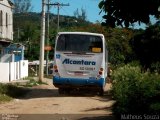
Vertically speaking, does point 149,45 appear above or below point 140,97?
above

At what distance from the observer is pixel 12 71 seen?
35125 millimetres

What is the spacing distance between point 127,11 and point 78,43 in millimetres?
14802

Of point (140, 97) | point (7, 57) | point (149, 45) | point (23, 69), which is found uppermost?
point (149, 45)

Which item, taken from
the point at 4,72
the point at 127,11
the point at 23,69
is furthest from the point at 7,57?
the point at 127,11

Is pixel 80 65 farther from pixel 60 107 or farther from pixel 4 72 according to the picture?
pixel 4 72

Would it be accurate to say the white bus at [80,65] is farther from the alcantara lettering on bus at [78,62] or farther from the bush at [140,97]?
the bush at [140,97]

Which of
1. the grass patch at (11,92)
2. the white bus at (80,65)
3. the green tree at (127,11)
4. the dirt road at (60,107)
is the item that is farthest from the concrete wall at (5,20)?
the green tree at (127,11)

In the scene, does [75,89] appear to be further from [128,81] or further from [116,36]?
[116,36]

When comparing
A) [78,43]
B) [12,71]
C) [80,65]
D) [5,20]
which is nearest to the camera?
[80,65]

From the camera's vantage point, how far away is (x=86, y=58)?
77.7 feet

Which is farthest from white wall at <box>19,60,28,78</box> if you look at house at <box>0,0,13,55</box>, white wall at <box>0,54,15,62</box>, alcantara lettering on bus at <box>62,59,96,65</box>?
alcantara lettering on bus at <box>62,59,96,65</box>

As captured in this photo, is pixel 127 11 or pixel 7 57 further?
pixel 7 57

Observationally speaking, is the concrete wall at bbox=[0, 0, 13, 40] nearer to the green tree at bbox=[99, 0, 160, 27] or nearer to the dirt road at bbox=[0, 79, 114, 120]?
the dirt road at bbox=[0, 79, 114, 120]

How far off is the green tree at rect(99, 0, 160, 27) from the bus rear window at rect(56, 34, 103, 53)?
47.5 ft
